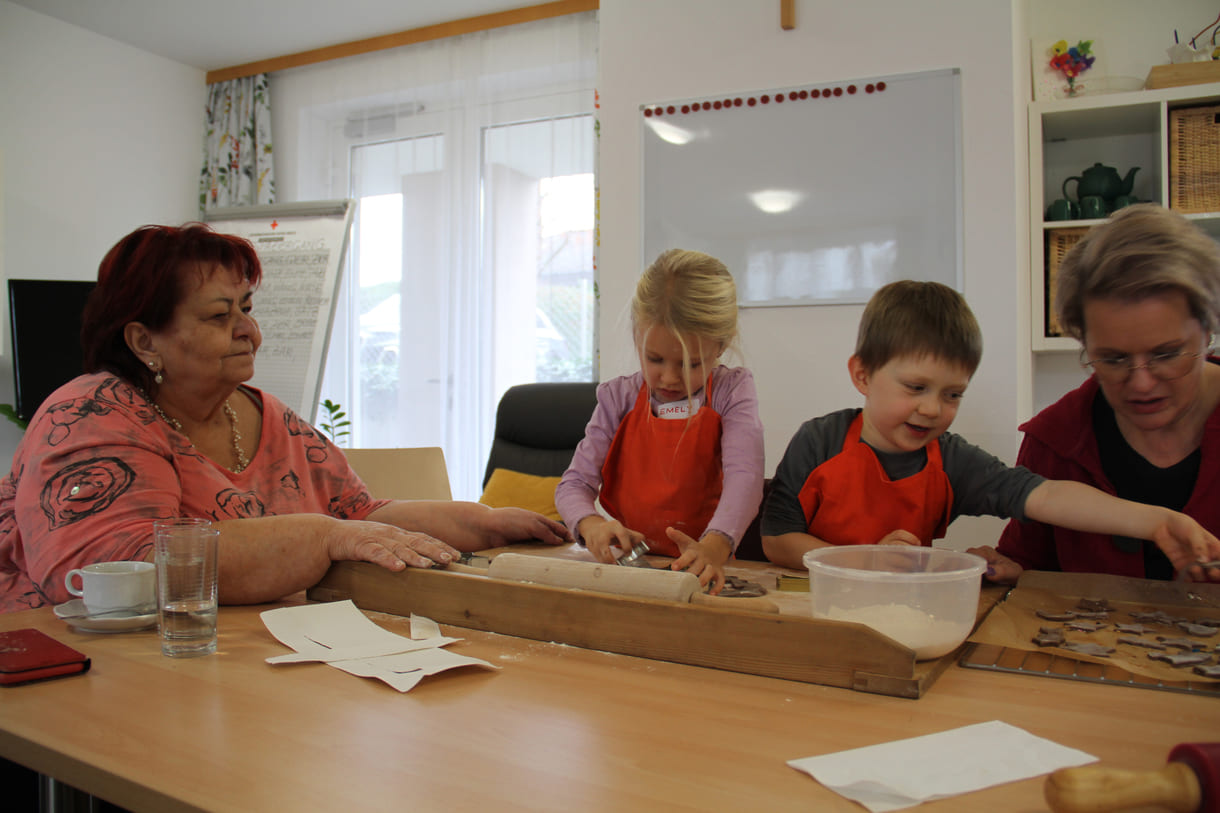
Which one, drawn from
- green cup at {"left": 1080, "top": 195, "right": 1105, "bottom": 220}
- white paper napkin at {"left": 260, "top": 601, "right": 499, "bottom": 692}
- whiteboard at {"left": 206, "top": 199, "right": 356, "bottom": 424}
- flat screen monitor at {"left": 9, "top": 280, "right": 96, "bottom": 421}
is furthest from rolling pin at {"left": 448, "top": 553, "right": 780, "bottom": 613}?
flat screen monitor at {"left": 9, "top": 280, "right": 96, "bottom": 421}

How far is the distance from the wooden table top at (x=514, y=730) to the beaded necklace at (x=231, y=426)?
568mm

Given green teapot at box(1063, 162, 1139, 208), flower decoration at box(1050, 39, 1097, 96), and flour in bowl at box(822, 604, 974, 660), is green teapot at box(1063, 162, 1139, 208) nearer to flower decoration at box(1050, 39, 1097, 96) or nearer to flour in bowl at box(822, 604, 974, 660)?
flower decoration at box(1050, 39, 1097, 96)

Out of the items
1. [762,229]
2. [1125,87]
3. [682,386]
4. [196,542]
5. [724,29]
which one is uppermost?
[724,29]

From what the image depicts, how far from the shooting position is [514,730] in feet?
2.43

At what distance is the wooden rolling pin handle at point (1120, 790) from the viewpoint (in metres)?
0.49

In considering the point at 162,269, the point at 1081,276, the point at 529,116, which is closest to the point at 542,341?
the point at 529,116

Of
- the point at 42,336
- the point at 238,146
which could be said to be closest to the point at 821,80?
the point at 42,336

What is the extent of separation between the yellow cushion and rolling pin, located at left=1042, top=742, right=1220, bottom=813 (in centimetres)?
192

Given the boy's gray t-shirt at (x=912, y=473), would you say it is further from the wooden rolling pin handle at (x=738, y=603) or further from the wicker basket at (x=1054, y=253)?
the wicker basket at (x=1054, y=253)

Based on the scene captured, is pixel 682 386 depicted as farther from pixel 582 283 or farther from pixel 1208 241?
pixel 582 283

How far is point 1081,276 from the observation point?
1.36m

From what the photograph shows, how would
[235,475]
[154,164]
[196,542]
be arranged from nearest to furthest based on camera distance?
[196,542] < [235,475] < [154,164]

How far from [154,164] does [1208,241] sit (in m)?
5.06

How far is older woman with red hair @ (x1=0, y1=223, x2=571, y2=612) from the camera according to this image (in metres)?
1.18
